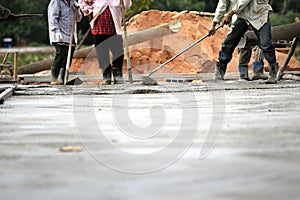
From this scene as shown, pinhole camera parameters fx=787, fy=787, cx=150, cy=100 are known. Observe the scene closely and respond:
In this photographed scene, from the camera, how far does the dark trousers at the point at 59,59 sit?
41.7ft

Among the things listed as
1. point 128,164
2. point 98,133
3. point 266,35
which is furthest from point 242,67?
point 128,164

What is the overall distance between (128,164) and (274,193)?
3.09 ft

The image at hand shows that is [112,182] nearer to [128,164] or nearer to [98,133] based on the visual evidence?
[128,164]

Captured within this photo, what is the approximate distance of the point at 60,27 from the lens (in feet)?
41.2

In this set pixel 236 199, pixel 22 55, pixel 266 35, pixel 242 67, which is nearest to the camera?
pixel 236 199

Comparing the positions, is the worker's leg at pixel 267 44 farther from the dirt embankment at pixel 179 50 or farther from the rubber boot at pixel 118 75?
the dirt embankment at pixel 179 50

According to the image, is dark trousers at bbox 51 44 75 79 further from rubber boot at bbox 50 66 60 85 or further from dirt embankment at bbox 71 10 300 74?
dirt embankment at bbox 71 10 300 74

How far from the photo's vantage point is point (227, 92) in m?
9.07

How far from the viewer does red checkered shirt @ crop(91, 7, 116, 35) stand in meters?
11.8

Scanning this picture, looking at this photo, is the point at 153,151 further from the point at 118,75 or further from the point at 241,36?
the point at 118,75

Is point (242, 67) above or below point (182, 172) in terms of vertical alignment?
below

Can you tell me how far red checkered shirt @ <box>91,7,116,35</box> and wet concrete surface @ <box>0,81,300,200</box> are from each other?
469cm

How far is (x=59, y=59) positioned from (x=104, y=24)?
137cm

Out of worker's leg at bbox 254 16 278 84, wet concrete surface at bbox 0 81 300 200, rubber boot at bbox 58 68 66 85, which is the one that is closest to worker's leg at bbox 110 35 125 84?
rubber boot at bbox 58 68 66 85
